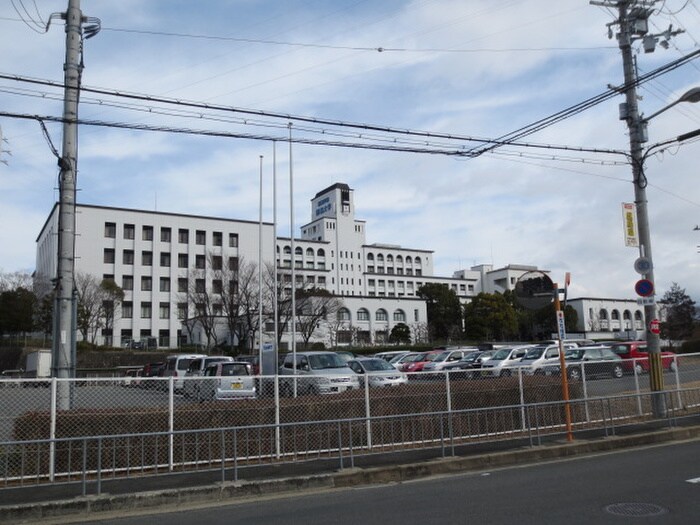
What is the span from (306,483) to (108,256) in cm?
6809

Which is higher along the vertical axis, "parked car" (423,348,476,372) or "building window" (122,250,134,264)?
"building window" (122,250,134,264)

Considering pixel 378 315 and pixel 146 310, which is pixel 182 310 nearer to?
pixel 146 310

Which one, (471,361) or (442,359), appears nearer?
(471,361)

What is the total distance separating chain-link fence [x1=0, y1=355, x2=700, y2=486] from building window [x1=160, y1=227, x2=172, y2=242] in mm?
62824

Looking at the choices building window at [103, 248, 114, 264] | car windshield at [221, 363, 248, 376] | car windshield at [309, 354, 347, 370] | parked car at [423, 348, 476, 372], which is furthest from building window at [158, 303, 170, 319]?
car windshield at [309, 354, 347, 370]

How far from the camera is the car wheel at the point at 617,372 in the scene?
16.1 meters

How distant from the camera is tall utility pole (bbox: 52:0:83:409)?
13.6 meters

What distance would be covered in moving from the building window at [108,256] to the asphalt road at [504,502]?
2684 inches

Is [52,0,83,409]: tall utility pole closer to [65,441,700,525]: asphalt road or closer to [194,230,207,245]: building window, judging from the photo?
[65,441,700,525]: asphalt road

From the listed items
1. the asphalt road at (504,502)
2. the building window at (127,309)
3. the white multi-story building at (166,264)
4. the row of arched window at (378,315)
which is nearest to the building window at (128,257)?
the white multi-story building at (166,264)

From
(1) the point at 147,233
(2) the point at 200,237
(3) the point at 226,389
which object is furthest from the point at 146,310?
(3) the point at 226,389

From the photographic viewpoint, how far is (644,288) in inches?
634

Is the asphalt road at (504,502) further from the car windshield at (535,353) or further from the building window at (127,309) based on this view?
the building window at (127,309)

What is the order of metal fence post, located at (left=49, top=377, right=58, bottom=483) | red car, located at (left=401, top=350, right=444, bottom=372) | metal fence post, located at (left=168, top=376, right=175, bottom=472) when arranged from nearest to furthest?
metal fence post, located at (left=49, top=377, right=58, bottom=483), metal fence post, located at (left=168, top=376, right=175, bottom=472), red car, located at (left=401, top=350, right=444, bottom=372)
